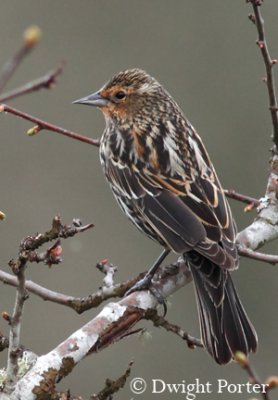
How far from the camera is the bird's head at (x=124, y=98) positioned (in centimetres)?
571

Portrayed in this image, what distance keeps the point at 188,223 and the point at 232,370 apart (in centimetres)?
375

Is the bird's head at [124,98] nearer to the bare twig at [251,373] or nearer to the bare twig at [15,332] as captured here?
the bare twig at [15,332]

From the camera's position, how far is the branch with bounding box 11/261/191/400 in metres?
3.67

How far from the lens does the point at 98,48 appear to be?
10.3 m

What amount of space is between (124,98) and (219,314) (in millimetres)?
1491

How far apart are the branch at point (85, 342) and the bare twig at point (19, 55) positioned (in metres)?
1.48

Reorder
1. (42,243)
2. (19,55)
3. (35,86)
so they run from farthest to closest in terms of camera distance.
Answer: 1. (42,243)
2. (35,86)
3. (19,55)

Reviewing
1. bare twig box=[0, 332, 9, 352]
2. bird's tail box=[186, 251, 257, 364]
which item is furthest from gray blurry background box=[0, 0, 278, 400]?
bare twig box=[0, 332, 9, 352]

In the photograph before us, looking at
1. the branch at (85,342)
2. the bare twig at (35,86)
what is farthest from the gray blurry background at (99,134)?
the bare twig at (35,86)

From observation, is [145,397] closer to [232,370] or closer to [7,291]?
[232,370]

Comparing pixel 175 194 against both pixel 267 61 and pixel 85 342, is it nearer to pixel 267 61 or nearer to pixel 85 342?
pixel 267 61

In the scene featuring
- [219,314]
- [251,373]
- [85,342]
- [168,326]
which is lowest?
[219,314]

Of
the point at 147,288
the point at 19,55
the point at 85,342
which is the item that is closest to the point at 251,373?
the point at 19,55

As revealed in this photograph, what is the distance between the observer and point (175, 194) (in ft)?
16.8
